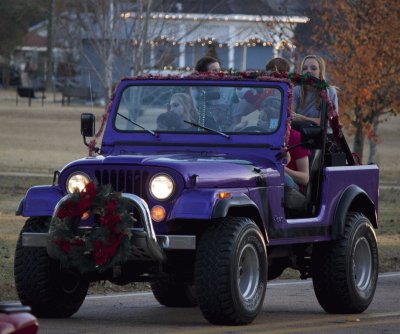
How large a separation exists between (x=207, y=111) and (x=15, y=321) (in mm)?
5887

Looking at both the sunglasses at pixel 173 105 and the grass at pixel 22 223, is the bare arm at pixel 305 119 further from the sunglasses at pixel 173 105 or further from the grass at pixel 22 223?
the grass at pixel 22 223

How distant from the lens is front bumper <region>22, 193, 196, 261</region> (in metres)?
9.96

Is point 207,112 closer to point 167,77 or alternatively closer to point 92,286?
point 167,77

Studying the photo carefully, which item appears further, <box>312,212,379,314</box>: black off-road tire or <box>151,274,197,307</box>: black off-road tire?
<box>151,274,197,307</box>: black off-road tire

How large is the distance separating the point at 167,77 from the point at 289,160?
48.6 inches

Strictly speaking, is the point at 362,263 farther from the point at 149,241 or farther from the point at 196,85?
the point at 149,241

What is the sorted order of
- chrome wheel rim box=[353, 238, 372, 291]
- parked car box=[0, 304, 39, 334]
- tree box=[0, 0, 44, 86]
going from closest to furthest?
parked car box=[0, 304, 39, 334] < chrome wheel rim box=[353, 238, 372, 291] < tree box=[0, 0, 44, 86]

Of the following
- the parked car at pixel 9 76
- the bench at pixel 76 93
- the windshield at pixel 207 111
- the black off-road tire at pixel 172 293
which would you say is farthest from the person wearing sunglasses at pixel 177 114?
the parked car at pixel 9 76

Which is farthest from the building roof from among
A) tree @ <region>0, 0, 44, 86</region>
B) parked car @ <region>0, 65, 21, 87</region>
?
parked car @ <region>0, 65, 21, 87</region>

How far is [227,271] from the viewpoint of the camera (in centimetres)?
1008

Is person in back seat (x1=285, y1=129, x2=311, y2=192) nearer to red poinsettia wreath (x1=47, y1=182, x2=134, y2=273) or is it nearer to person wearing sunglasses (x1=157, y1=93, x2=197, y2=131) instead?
person wearing sunglasses (x1=157, y1=93, x2=197, y2=131)

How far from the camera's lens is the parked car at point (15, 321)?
594 cm

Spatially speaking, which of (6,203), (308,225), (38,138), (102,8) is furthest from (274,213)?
(38,138)

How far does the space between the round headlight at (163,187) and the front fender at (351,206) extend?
1883mm
